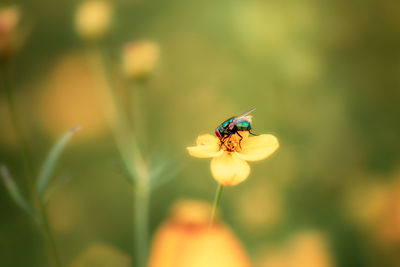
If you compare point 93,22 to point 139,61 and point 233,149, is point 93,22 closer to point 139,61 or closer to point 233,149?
point 139,61

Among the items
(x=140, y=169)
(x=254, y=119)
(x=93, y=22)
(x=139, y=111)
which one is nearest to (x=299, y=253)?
(x=254, y=119)

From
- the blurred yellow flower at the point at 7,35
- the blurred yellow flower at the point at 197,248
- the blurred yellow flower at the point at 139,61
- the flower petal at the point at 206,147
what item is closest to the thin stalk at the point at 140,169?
the flower petal at the point at 206,147

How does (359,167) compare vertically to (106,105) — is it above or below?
below

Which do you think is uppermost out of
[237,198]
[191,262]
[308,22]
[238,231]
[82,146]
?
[308,22]

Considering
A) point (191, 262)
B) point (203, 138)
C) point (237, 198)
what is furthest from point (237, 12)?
point (191, 262)

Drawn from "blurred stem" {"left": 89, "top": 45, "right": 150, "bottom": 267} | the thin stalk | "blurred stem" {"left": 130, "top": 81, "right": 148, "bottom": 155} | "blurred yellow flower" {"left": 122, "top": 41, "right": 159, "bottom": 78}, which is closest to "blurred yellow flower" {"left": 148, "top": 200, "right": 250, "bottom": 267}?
the thin stalk

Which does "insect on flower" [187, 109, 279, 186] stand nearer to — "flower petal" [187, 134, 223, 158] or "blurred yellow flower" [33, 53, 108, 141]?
"flower petal" [187, 134, 223, 158]

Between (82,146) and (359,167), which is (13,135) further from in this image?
(359,167)
